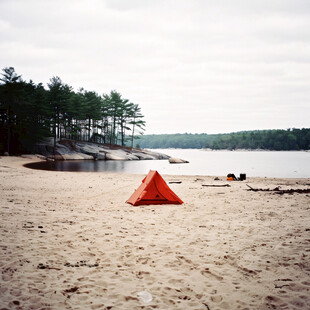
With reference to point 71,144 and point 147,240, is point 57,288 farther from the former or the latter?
point 71,144

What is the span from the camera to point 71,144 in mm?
59000

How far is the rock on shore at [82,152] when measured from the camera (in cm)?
5286

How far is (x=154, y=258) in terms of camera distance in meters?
5.02

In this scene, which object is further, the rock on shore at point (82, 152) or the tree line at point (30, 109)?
the rock on shore at point (82, 152)

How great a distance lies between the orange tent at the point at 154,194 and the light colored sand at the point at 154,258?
1.42m

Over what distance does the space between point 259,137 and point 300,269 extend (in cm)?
17671

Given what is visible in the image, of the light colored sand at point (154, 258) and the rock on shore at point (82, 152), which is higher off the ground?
the rock on shore at point (82, 152)

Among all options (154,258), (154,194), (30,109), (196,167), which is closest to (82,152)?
(30,109)

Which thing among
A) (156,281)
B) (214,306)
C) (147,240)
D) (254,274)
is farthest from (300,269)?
(147,240)

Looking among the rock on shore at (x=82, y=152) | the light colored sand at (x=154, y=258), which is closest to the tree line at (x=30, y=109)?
the rock on shore at (x=82, y=152)

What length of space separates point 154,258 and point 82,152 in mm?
55062

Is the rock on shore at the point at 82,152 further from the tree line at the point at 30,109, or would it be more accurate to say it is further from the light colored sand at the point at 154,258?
the light colored sand at the point at 154,258

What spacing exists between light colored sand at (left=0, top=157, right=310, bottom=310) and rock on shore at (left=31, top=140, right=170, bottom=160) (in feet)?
148

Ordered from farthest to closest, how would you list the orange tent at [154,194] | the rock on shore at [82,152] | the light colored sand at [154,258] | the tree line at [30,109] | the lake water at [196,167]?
the rock on shore at [82,152] < the tree line at [30,109] < the lake water at [196,167] < the orange tent at [154,194] < the light colored sand at [154,258]
